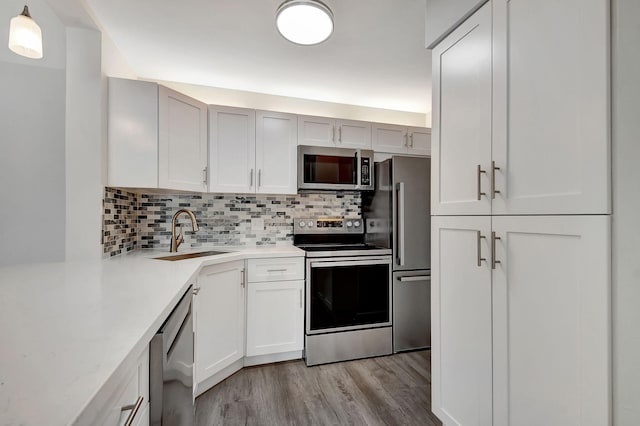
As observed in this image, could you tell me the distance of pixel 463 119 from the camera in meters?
1.36

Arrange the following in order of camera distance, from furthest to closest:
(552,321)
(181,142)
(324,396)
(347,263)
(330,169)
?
(330,169) < (347,263) < (181,142) < (324,396) < (552,321)

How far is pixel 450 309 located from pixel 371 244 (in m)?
1.55

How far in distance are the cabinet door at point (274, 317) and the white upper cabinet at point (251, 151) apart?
2.80 ft

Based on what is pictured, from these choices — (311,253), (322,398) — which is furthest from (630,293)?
(311,253)

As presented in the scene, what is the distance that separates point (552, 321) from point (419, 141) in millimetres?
2464

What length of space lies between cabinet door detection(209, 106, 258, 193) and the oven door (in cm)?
91

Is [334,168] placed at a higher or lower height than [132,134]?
lower

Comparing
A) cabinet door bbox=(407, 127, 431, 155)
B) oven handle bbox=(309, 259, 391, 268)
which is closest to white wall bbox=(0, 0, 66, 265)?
oven handle bbox=(309, 259, 391, 268)

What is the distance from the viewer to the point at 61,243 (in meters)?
1.70

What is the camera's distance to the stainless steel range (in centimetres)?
244

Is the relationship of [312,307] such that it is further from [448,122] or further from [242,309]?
[448,122]

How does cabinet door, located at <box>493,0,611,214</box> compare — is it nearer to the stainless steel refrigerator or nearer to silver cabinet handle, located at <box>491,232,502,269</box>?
silver cabinet handle, located at <box>491,232,502,269</box>

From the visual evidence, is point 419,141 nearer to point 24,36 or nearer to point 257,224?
point 257,224

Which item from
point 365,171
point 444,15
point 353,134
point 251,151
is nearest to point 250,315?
point 251,151
